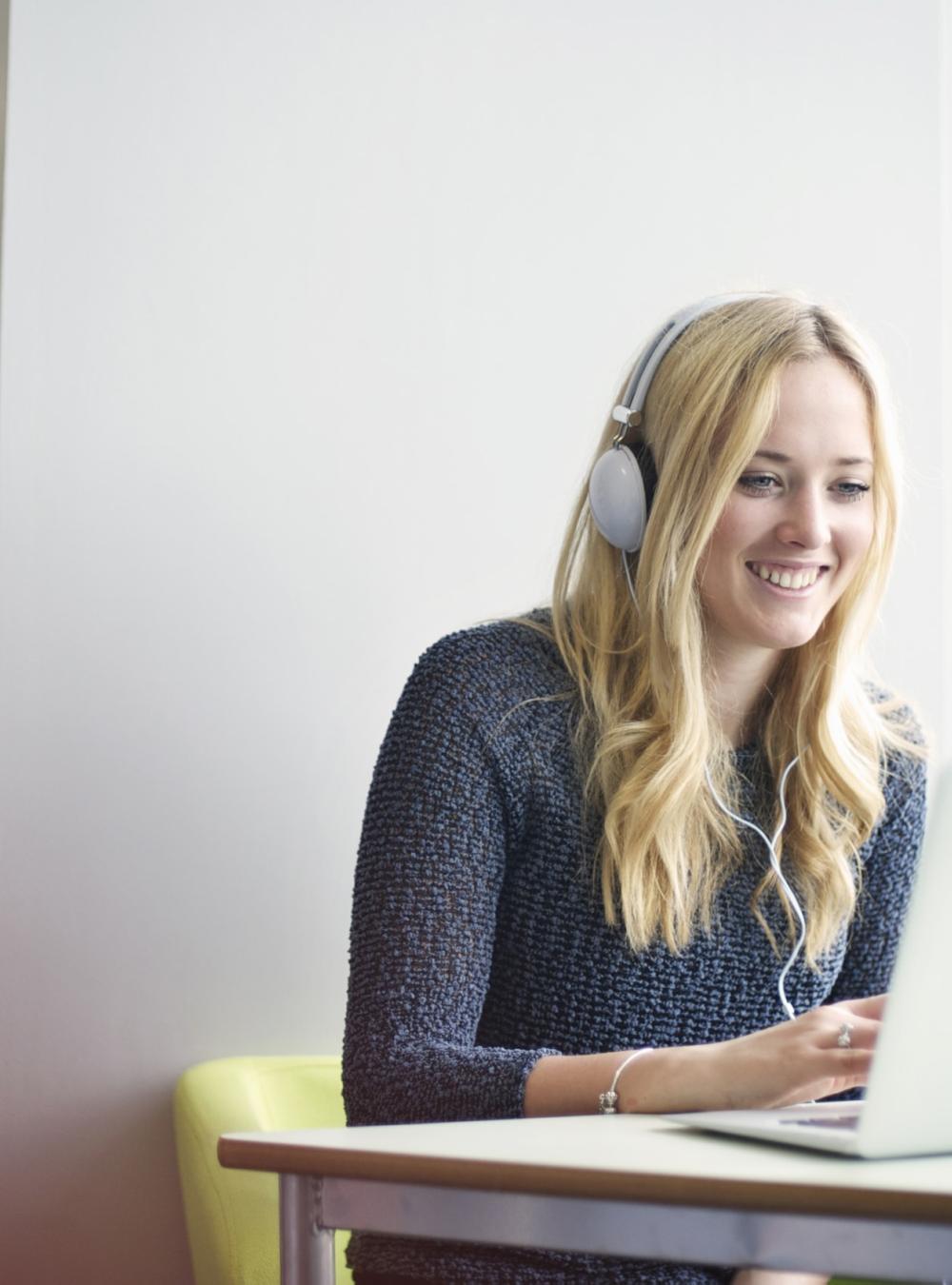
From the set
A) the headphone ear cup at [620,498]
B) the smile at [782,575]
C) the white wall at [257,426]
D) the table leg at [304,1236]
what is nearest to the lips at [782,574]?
the smile at [782,575]

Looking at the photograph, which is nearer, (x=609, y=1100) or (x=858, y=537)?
(x=609, y=1100)

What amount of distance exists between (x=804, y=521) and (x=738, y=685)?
0.58ft

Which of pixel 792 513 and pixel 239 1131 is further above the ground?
pixel 792 513

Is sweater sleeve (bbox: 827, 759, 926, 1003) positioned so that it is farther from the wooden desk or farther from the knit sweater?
the wooden desk

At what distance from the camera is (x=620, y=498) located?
4.37 feet

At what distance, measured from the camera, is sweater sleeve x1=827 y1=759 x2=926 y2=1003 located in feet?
4.58

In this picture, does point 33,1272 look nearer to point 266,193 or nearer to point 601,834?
point 601,834

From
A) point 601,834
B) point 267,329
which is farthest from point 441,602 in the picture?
point 601,834

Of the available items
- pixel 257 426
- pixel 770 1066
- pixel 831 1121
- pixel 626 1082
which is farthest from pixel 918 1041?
pixel 257 426

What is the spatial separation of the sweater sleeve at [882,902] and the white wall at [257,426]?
1.45 feet

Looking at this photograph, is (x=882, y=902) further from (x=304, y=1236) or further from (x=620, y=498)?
(x=304, y=1236)

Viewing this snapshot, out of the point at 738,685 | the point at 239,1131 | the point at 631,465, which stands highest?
the point at 631,465

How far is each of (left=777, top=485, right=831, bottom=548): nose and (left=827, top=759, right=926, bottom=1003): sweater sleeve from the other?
0.92ft

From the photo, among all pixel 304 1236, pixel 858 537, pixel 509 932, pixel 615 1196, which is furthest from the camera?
pixel 858 537
